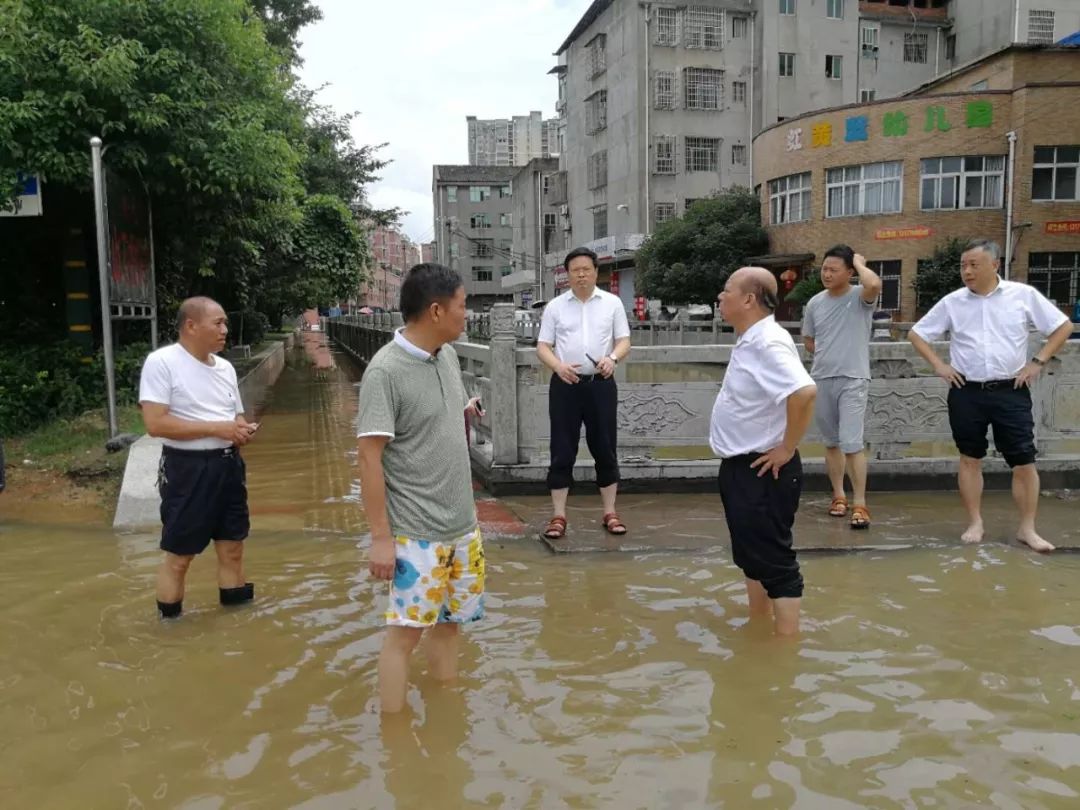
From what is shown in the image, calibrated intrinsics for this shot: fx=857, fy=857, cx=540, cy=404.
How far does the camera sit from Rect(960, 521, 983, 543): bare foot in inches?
200

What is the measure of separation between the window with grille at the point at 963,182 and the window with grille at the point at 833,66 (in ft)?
41.8

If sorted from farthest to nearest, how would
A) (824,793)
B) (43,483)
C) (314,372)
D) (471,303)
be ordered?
1. (471,303)
2. (314,372)
3. (43,483)
4. (824,793)

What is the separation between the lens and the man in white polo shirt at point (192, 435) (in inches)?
148

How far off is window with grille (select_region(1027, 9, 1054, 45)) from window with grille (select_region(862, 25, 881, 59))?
19.5 feet

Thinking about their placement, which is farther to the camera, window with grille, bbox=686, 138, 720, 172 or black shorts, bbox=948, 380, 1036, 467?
window with grille, bbox=686, 138, 720, 172

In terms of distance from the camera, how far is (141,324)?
10773 mm

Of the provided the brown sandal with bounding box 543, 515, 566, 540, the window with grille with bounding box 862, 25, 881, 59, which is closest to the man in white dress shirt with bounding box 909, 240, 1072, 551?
the brown sandal with bounding box 543, 515, 566, 540

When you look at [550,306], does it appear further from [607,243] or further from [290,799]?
[607,243]

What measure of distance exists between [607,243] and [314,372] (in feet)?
69.0

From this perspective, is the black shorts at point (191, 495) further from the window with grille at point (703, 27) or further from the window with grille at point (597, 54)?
the window with grille at point (597, 54)

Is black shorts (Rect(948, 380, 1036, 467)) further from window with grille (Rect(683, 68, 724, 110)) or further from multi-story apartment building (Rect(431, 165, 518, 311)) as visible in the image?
multi-story apartment building (Rect(431, 165, 518, 311))

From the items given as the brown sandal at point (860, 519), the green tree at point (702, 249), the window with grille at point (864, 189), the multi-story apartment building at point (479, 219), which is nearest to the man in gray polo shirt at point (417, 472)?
the brown sandal at point (860, 519)

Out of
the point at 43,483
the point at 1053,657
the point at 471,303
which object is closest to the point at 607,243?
the point at 471,303

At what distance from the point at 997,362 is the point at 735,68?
37.3 meters
